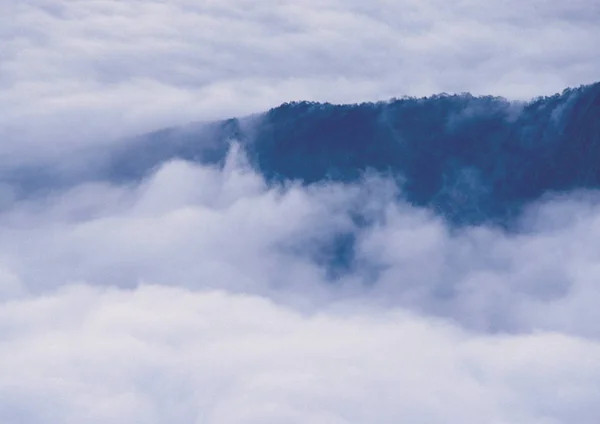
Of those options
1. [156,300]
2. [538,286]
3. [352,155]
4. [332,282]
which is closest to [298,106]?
[352,155]

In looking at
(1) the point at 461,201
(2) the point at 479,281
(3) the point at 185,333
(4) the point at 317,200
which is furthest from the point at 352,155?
(3) the point at 185,333

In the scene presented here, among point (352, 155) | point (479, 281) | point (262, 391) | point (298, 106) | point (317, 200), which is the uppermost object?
point (298, 106)

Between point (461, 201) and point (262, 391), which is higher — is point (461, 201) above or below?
above

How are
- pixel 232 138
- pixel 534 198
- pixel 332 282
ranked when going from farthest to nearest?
pixel 232 138 < pixel 332 282 < pixel 534 198

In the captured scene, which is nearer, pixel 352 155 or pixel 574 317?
pixel 574 317

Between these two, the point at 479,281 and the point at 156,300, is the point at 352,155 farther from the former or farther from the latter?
the point at 156,300

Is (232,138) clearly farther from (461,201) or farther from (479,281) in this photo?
(479,281)

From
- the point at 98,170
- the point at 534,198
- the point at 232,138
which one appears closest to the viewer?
the point at 534,198

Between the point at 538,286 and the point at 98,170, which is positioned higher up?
the point at 98,170

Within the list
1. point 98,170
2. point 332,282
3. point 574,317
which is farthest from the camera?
point 98,170
